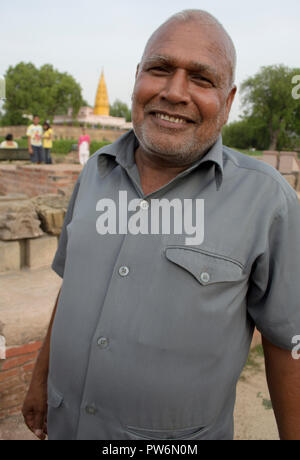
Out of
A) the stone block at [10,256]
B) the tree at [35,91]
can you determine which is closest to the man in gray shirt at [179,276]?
the stone block at [10,256]

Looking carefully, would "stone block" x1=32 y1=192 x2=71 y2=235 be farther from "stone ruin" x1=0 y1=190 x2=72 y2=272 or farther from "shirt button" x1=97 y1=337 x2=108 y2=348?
"shirt button" x1=97 y1=337 x2=108 y2=348

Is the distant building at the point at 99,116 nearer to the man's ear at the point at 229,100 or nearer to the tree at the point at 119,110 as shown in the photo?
the tree at the point at 119,110

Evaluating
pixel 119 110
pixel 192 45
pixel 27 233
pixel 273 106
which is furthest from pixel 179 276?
pixel 119 110

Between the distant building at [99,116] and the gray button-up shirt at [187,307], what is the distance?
45065 mm

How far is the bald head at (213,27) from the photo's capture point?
1.24 m

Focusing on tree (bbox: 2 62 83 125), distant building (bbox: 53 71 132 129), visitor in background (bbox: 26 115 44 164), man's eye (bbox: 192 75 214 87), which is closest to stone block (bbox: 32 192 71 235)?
man's eye (bbox: 192 75 214 87)

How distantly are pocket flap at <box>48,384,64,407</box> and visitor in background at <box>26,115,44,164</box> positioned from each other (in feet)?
31.2

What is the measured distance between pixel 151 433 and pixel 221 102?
1076mm

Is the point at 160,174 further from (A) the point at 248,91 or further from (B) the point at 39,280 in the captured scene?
(A) the point at 248,91

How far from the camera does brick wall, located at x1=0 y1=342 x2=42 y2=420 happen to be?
8.39 feet

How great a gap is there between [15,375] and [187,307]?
6.54 ft

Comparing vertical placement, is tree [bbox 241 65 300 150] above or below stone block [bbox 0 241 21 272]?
above

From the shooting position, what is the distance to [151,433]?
113 cm
